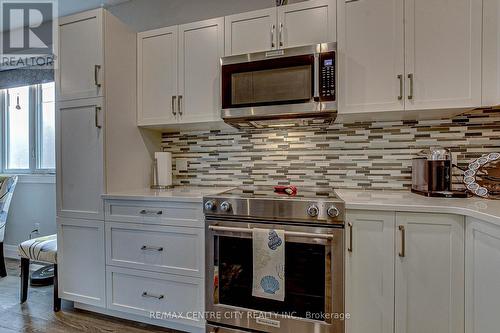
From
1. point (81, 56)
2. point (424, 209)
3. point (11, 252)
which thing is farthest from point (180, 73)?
point (11, 252)

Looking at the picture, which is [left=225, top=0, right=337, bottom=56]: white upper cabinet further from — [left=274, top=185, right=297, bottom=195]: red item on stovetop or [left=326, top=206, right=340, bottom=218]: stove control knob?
[left=326, top=206, right=340, bottom=218]: stove control knob

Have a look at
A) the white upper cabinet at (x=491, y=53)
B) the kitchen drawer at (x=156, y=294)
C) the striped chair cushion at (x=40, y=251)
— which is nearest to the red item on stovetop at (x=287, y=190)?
the kitchen drawer at (x=156, y=294)

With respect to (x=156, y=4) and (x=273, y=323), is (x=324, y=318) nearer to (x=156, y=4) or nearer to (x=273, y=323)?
(x=273, y=323)

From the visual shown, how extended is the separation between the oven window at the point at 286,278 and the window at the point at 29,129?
8.59 feet

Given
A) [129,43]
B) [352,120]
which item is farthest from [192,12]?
[352,120]

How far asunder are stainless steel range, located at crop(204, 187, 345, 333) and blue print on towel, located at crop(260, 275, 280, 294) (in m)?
0.06

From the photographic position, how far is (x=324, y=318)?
1492mm

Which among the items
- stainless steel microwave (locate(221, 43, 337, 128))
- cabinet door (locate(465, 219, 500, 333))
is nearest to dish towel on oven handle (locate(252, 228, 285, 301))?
stainless steel microwave (locate(221, 43, 337, 128))

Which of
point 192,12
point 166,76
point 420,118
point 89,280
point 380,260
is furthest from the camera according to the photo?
point 192,12

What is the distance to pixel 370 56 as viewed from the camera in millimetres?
1711

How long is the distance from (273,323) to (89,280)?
1387 millimetres

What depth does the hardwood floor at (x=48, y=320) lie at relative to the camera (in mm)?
1878

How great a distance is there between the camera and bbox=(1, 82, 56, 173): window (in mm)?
3131

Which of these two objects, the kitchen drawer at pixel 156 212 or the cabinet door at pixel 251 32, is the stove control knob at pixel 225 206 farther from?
the cabinet door at pixel 251 32
